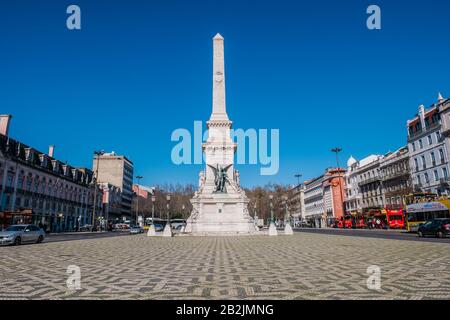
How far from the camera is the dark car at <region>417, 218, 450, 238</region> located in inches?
988

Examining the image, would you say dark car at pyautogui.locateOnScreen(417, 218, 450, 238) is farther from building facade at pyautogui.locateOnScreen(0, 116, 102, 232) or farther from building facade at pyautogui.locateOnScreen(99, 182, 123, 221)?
building facade at pyautogui.locateOnScreen(99, 182, 123, 221)

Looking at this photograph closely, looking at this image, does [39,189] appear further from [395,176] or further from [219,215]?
[395,176]

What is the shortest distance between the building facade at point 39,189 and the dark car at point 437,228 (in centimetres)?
4345

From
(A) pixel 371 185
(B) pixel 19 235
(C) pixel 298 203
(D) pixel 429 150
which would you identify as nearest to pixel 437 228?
(D) pixel 429 150

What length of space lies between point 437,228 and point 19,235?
32.3 metres

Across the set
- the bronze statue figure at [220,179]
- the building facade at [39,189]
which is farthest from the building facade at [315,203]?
the building facade at [39,189]

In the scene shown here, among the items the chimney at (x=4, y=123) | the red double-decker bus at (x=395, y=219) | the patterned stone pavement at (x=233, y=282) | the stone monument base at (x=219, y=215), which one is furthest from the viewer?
the chimney at (x=4, y=123)

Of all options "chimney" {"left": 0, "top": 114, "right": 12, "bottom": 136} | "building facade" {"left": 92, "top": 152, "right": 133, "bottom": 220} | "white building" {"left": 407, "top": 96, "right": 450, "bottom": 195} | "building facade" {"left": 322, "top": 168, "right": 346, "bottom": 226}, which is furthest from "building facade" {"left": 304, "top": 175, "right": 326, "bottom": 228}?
"chimney" {"left": 0, "top": 114, "right": 12, "bottom": 136}

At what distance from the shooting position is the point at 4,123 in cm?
4872

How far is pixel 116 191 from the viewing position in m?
97.2

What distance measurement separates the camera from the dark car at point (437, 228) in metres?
25.1

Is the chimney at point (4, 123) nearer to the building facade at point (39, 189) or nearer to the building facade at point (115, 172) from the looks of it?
the building facade at point (39, 189)

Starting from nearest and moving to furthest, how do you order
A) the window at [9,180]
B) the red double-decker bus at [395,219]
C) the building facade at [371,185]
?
the window at [9,180] < the red double-decker bus at [395,219] < the building facade at [371,185]

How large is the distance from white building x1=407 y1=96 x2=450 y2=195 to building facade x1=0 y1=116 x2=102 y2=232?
5766cm
